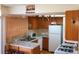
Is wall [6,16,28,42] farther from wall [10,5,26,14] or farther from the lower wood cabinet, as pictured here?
the lower wood cabinet

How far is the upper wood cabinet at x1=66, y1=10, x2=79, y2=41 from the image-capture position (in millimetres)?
3213

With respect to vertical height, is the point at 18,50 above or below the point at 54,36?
below

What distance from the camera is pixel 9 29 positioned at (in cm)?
424

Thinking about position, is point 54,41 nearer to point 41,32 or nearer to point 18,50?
point 41,32

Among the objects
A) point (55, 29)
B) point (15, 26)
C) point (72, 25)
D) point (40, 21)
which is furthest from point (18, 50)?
point (40, 21)

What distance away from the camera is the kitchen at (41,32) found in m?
3.26

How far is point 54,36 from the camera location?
527cm

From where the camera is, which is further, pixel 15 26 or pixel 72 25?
pixel 15 26

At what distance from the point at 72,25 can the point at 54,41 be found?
6.81ft

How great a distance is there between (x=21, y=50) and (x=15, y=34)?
1.13m

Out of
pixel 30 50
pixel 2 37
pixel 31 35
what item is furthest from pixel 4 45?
pixel 31 35

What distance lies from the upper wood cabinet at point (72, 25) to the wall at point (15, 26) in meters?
1.87

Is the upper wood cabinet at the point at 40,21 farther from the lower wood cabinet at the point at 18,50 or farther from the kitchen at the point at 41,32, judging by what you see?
the lower wood cabinet at the point at 18,50

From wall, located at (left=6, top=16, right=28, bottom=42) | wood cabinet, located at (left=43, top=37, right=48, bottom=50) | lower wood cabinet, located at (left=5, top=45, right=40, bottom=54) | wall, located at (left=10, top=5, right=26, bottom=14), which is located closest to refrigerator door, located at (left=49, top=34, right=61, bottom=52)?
wood cabinet, located at (left=43, top=37, right=48, bottom=50)
